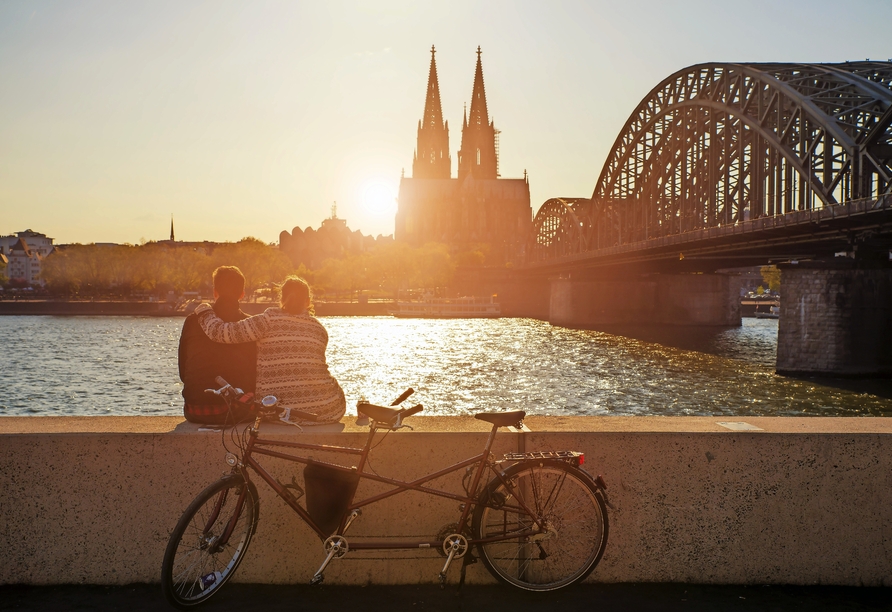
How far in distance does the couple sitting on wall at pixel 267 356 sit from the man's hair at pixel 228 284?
235mm

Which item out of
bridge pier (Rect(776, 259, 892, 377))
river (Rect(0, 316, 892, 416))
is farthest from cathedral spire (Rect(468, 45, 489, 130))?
bridge pier (Rect(776, 259, 892, 377))

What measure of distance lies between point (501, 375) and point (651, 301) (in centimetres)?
5169

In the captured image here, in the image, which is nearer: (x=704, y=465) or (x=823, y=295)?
(x=704, y=465)

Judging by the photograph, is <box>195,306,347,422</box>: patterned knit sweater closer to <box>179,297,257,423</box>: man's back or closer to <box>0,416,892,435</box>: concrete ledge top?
<box>179,297,257,423</box>: man's back

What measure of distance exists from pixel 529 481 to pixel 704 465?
3.72 ft

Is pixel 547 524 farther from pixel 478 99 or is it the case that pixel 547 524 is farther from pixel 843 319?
pixel 478 99

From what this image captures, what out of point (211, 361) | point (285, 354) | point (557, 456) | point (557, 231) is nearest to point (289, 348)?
point (285, 354)

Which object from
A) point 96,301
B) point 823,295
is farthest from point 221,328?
point 96,301

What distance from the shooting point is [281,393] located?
19.5 ft

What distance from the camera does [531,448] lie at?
5.44 meters

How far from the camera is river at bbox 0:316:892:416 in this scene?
31781mm

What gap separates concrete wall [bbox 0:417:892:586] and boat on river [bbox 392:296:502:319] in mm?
102601

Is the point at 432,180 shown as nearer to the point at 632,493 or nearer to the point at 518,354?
the point at 518,354

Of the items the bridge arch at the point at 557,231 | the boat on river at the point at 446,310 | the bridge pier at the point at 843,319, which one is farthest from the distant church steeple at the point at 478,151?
the bridge pier at the point at 843,319
